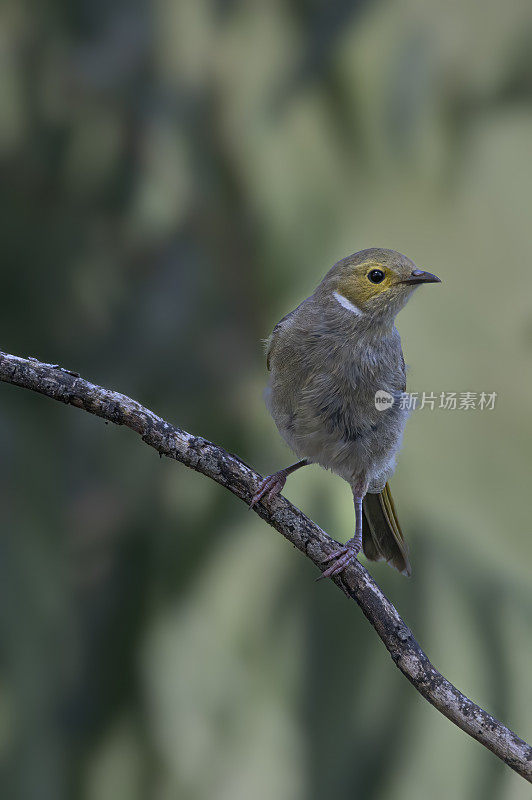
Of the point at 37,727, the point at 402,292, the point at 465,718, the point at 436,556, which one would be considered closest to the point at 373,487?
the point at 402,292

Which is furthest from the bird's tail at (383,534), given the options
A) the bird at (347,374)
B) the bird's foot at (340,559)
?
the bird's foot at (340,559)

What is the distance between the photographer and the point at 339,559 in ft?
5.06

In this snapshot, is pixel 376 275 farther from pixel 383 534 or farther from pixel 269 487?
pixel 383 534

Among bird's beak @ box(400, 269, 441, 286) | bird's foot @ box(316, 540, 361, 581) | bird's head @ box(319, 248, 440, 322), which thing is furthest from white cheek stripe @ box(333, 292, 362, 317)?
bird's foot @ box(316, 540, 361, 581)

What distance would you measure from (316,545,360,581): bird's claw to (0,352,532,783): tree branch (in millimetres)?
11

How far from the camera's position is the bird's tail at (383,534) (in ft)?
5.99

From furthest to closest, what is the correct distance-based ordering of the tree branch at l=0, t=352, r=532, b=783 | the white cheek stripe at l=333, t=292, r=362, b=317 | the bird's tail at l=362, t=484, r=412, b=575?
the bird's tail at l=362, t=484, r=412, b=575 → the white cheek stripe at l=333, t=292, r=362, b=317 → the tree branch at l=0, t=352, r=532, b=783

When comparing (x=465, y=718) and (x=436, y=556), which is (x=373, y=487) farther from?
(x=436, y=556)

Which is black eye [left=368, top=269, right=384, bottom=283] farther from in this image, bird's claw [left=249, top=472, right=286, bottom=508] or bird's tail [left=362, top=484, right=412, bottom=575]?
bird's tail [left=362, top=484, right=412, bottom=575]

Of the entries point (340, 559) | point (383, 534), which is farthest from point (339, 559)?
point (383, 534)

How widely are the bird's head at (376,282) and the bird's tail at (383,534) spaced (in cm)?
47

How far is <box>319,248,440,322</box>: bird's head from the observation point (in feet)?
5.13

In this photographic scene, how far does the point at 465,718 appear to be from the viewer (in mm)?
1330

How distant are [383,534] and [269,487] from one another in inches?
17.1
